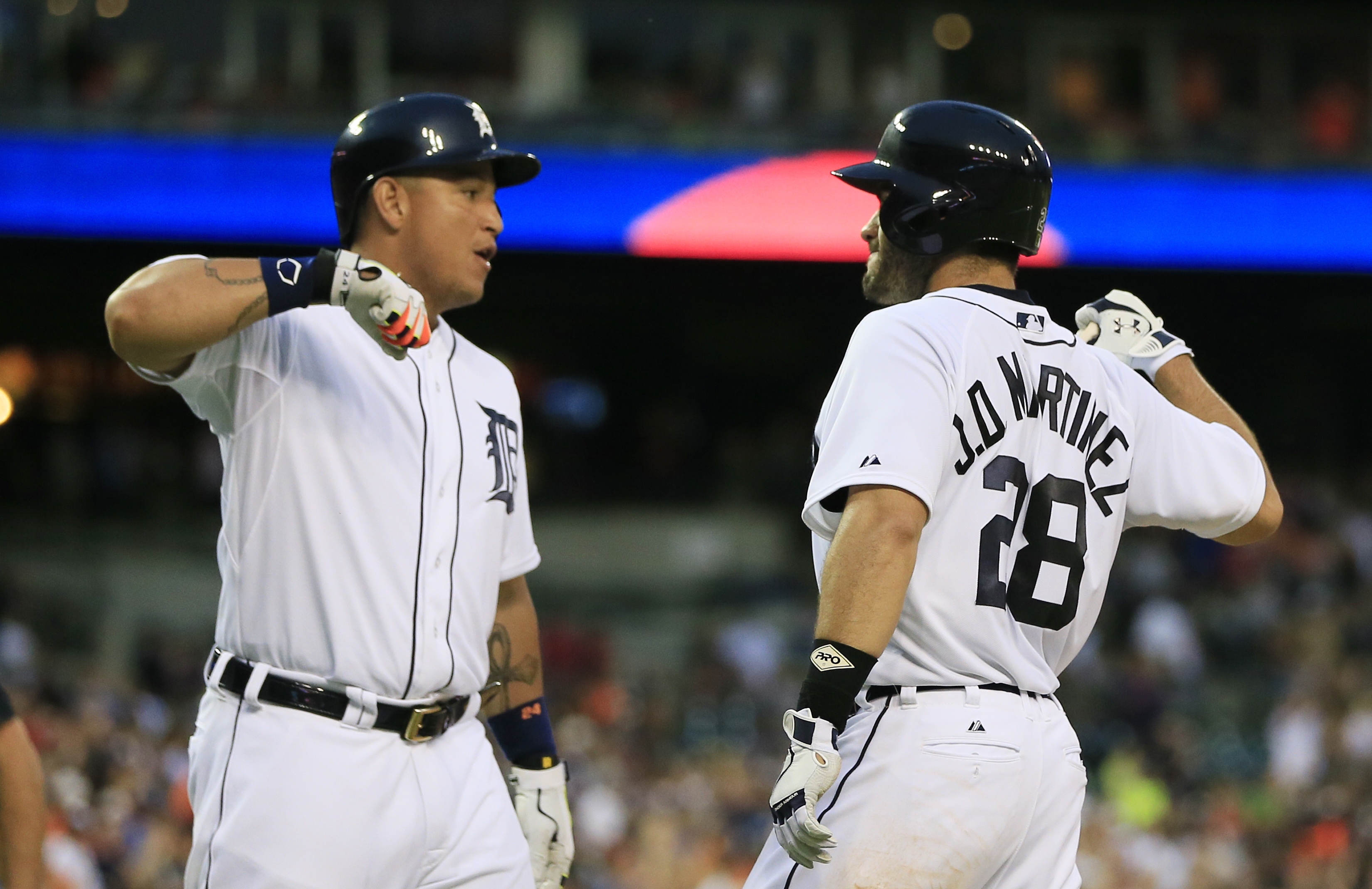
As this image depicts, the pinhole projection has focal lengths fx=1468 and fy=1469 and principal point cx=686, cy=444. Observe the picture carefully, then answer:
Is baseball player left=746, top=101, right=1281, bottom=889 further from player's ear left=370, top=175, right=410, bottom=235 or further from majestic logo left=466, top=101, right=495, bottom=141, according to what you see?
player's ear left=370, top=175, right=410, bottom=235

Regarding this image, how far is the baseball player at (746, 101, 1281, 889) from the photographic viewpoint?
7.72 ft

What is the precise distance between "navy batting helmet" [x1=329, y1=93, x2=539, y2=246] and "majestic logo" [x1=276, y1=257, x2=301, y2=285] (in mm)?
437

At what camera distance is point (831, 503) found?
2.46 m

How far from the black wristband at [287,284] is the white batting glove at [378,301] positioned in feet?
0.11

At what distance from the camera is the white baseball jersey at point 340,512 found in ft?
8.66

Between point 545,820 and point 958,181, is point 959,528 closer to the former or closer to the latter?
point 958,181

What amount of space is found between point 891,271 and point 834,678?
0.86m

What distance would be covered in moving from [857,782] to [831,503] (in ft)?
1.52

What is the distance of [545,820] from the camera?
306 centimetres

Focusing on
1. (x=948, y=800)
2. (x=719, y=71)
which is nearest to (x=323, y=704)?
(x=948, y=800)

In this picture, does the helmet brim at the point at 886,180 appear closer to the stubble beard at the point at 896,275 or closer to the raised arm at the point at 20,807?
the stubble beard at the point at 896,275

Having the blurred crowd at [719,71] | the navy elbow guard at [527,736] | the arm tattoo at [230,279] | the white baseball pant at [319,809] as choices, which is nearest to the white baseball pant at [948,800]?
the white baseball pant at [319,809]

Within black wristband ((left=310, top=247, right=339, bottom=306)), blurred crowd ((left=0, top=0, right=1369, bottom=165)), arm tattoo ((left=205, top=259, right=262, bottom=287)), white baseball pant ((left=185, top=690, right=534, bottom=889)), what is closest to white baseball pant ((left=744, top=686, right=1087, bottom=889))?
white baseball pant ((left=185, top=690, right=534, bottom=889))

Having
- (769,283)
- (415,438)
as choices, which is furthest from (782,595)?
(415,438)
